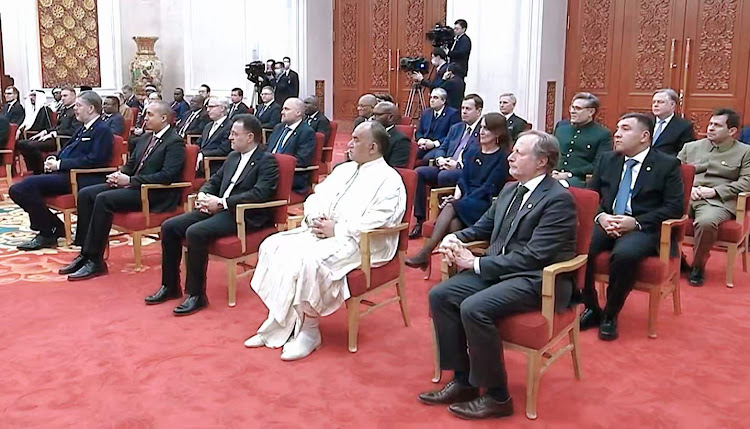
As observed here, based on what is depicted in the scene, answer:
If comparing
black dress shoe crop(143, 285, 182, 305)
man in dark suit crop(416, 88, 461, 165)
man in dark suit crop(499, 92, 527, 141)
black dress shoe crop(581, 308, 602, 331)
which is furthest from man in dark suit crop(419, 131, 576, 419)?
man in dark suit crop(416, 88, 461, 165)

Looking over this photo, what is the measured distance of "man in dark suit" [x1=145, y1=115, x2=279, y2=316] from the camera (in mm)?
4480

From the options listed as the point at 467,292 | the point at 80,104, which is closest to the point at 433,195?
the point at 467,292

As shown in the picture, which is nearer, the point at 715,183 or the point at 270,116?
the point at 715,183

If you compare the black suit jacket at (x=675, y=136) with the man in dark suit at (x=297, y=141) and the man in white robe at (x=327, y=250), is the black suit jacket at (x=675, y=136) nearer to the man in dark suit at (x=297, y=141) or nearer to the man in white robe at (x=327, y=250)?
the man in white robe at (x=327, y=250)

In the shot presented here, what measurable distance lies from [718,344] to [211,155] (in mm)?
5221

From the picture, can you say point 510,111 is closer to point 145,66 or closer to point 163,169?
point 163,169

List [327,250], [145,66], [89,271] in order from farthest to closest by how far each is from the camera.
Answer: [145,66]
[89,271]
[327,250]

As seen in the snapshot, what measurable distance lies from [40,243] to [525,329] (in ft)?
15.2

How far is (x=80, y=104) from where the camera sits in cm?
599

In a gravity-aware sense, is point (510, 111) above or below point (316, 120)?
above

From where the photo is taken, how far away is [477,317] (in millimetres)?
2973

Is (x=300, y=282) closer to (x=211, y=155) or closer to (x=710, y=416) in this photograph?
(x=710, y=416)

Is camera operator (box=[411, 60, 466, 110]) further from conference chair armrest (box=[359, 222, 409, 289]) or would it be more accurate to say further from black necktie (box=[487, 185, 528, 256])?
black necktie (box=[487, 185, 528, 256])

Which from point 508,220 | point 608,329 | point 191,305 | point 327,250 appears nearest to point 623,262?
point 608,329
